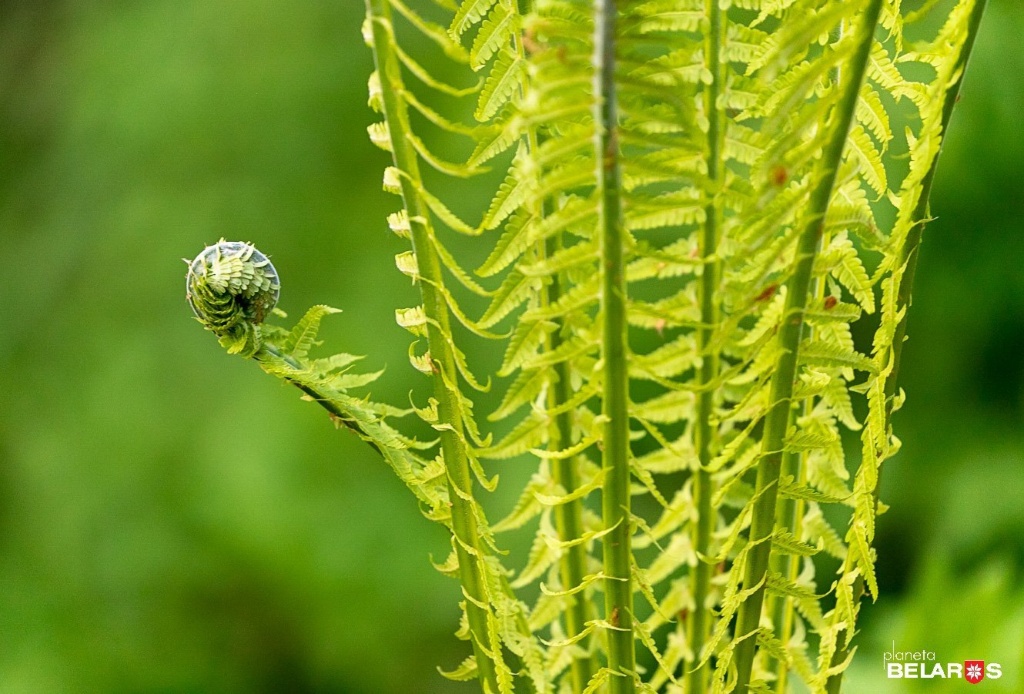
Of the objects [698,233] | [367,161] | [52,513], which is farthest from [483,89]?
[52,513]

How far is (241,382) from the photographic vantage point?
1.98 meters

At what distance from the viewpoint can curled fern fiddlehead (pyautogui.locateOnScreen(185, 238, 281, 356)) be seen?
495mm

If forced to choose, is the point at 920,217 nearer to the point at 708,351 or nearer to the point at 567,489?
the point at 708,351

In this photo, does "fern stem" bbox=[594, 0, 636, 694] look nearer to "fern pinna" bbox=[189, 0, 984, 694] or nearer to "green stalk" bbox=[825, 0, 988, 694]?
"fern pinna" bbox=[189, 0, 984, 694]

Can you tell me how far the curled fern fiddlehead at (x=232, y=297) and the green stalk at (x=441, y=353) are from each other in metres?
0.09

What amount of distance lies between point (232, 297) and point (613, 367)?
19 centimetres

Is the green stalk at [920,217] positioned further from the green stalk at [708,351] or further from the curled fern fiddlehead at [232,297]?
the curled fern fiddlehead at [232,297]

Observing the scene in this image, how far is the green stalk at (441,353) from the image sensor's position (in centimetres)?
42

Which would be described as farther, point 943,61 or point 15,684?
point 15,684

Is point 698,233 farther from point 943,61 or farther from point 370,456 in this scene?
point 370,456

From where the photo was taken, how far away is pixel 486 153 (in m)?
0.48

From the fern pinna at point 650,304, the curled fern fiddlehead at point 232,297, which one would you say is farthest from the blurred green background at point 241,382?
the curled fern fiddlehead at point 232,297

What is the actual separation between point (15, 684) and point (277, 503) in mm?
545

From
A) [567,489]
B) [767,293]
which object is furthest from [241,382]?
[767,293]
